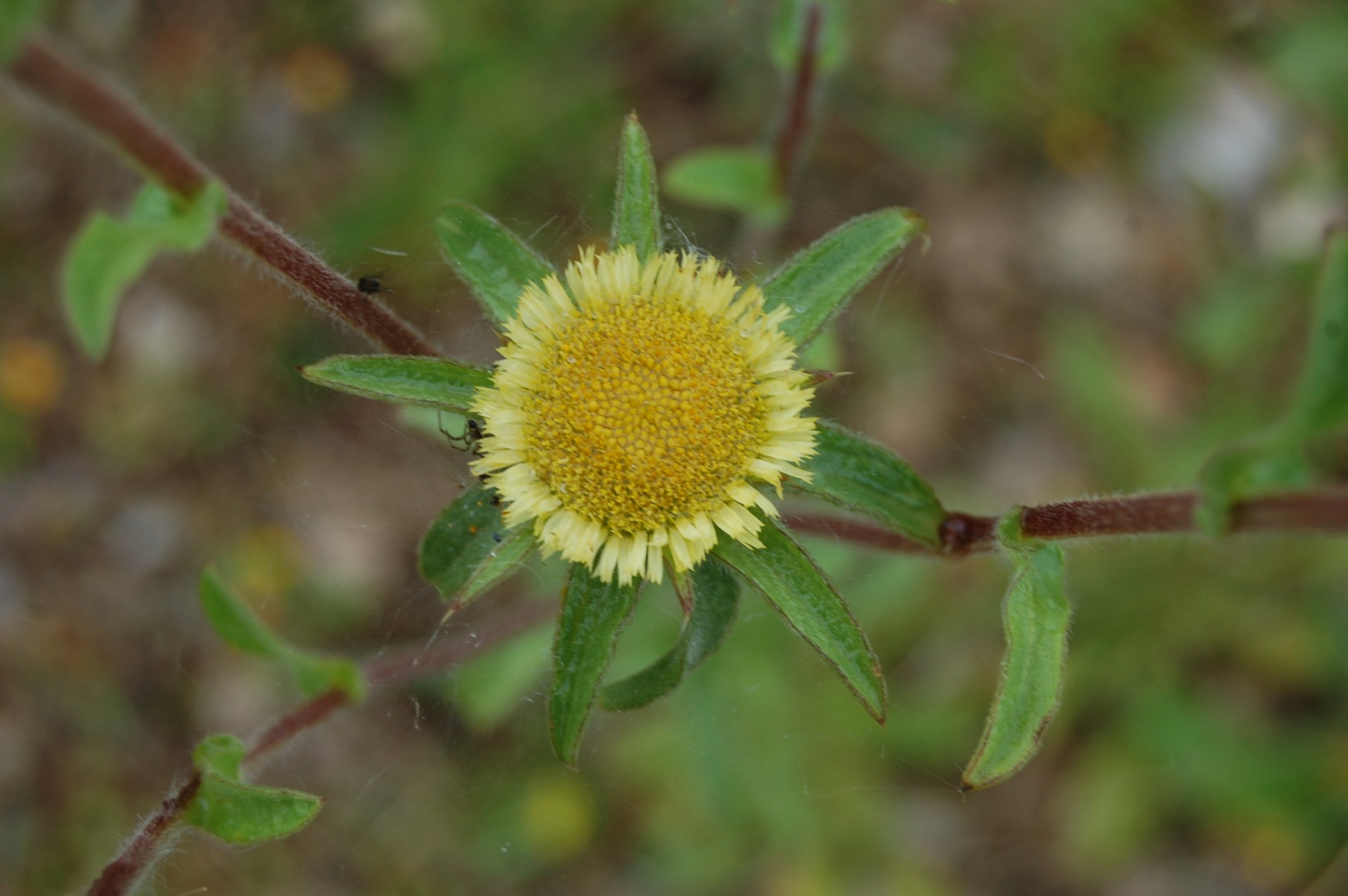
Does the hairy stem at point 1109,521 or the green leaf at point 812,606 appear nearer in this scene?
the hairy stem at point 1109,521

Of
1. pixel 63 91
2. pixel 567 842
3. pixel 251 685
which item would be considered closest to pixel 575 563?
pixel 63 91

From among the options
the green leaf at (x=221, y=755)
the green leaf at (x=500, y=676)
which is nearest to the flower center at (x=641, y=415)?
the green leaf at (x=221, y=755)

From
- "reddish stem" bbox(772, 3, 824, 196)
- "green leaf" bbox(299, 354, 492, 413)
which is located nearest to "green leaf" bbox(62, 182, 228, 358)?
"green leaf" bbox(299, 354, 492, 413)

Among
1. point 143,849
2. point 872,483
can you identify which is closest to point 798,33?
point 872,483

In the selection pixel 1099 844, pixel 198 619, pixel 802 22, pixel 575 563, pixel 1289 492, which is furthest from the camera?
pixel 198 619

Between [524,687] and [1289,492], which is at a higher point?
[1289,492]

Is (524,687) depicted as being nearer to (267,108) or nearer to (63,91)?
(63,91)

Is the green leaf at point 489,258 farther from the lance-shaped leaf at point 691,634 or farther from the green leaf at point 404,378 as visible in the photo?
the lance-shaped leaf at point 691,634

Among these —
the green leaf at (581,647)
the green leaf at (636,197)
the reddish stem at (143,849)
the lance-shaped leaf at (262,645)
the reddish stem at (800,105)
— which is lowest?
the reddish stem at (143,849)
